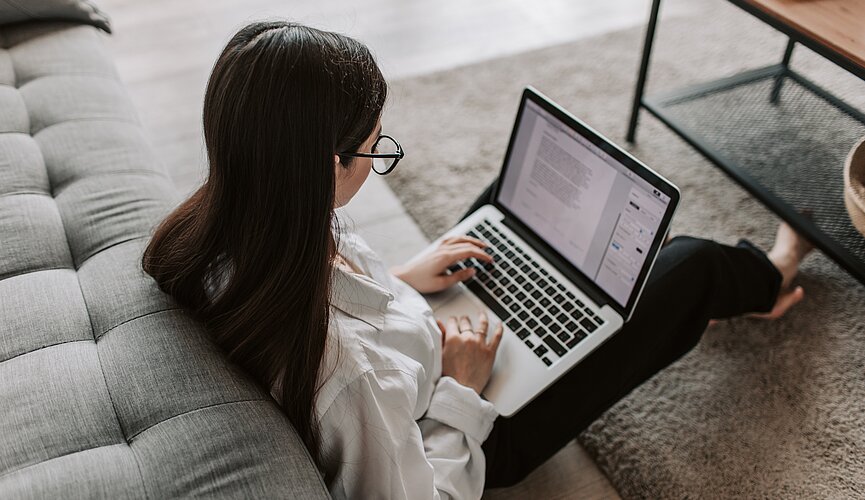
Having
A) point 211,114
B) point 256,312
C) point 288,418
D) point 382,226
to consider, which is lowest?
point 382,226

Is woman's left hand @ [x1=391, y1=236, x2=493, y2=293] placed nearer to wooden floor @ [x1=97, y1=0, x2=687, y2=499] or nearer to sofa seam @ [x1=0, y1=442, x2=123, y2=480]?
sofa seam @ [x1=0, y1=442, x2=123, y2=480]

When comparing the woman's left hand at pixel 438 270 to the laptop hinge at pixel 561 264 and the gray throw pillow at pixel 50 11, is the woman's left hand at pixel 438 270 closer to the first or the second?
the laptop hinge at pixel 561 264

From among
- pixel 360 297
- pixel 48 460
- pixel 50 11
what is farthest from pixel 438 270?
pixel 50 11

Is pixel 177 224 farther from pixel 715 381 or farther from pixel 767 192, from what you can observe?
pixel 767 192

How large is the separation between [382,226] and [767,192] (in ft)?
2.97

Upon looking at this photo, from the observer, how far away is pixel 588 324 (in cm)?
118

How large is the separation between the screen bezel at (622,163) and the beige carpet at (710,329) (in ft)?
1.19

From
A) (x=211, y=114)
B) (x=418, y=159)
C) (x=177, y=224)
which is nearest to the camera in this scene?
(x=211, y=114)

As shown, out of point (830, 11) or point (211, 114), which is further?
point (830, 11)

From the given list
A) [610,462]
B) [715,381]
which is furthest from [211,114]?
[715,381]

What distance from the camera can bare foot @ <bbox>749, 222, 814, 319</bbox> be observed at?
158 cm

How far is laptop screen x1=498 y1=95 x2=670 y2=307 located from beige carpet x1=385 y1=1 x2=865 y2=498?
0.40 m

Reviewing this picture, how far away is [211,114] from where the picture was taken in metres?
0.79

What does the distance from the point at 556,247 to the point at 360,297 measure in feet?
1.50
